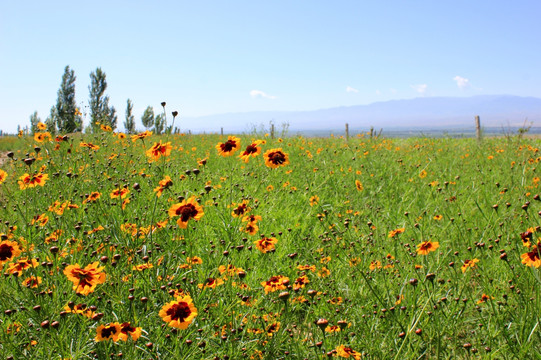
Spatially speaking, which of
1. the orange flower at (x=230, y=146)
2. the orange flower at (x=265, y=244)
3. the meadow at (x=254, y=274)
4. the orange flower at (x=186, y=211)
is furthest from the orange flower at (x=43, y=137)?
the orange flower at (x=265, y=244)

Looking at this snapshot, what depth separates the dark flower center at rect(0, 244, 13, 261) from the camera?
1506 mm

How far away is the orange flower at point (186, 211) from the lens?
158 cm

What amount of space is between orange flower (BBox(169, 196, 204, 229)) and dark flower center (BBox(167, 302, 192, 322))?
0.38 metres

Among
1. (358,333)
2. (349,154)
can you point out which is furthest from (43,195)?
(349,154)

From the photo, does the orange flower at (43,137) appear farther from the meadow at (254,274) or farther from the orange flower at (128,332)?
the orange flower at (128,332)

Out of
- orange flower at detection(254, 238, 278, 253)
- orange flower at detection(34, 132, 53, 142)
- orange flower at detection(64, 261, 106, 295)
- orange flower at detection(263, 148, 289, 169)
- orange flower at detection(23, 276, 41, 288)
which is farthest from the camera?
orange flower at detection(34, 132, 53, 142)

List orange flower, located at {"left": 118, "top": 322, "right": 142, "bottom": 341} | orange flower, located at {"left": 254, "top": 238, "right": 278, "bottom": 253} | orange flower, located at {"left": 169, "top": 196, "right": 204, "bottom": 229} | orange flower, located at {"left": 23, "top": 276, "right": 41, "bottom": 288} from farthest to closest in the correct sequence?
1. orange flower, located at {"left": 254, "top": 238, "right": 278, "bottom": 253}
2. orange flower, located at {"left": 169, "top": 196, "right": 204, "bottom": 229}
3. orange flower, located at {"left": 23, "top": 276, "right": 41, "bottom": 288}
4. orange flower, located at {"left": 118, "top": 322, "right": 142, "bottom": 341}

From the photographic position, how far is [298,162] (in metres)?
5.85

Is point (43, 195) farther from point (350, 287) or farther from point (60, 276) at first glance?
point (350, 287)

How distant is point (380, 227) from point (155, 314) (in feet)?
6.81

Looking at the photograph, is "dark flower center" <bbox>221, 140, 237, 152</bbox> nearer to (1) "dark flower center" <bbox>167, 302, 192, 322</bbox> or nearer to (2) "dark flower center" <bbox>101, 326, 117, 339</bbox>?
(1) "dark flower center" <bbox>167, 302, 192, 322</bbox>

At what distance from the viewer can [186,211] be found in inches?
63.3

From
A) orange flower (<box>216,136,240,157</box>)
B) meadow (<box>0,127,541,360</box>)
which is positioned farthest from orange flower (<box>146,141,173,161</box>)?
orange flower (<box>216,136,240,157</box>)

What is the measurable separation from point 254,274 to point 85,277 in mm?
1018
